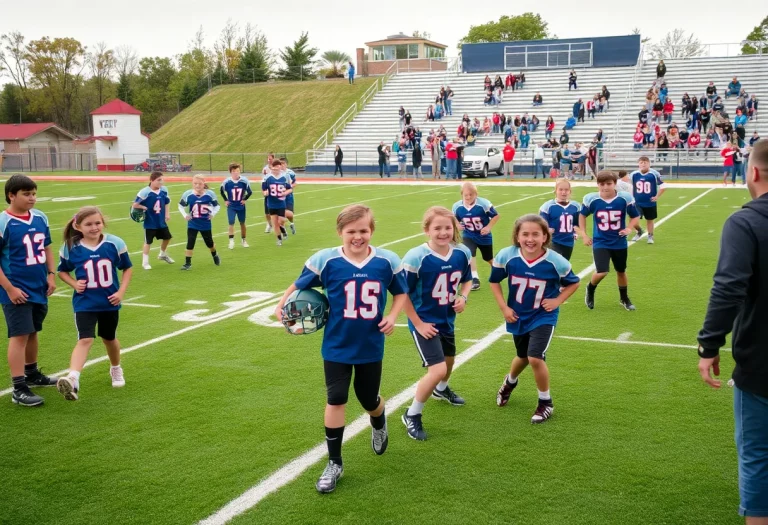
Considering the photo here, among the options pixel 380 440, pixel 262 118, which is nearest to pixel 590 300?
pixel 380 440

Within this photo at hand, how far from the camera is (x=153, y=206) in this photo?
40.8ft

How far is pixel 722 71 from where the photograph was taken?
1603 inches

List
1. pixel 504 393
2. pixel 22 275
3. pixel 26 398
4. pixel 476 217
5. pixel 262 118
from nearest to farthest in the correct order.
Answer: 1. pixel 504 393
2. pixel 26 398
3. pixel 22 275
4. pixel 476 217
5. pixel 262 118

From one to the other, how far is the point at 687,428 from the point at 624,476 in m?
1.00

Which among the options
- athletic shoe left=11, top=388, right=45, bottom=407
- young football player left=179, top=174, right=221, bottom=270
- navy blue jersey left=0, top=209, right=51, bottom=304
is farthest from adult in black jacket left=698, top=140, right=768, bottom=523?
young football player left=179, top=174, right=221, bottom=270

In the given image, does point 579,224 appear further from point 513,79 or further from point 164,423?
point 513,79

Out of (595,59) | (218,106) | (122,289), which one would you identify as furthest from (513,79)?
(122,289)

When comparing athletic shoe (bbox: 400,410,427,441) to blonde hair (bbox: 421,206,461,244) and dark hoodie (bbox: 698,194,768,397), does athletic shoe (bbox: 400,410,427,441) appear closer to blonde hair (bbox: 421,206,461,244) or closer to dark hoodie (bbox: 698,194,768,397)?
blonde hair (bbox: 421,206,461,244)

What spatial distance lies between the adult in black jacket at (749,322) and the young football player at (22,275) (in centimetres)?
505

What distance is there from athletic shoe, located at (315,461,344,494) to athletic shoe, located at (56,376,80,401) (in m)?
2.29

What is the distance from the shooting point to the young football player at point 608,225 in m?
8.91

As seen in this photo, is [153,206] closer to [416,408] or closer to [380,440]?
[416,408]

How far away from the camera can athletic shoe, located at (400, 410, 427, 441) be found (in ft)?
17.0

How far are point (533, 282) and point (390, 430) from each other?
1.49m
